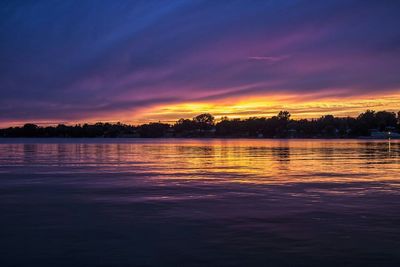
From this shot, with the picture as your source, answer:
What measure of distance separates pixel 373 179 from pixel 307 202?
36.6 feet

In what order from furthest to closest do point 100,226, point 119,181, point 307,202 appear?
point 119,181, point 307,202, point 100,226

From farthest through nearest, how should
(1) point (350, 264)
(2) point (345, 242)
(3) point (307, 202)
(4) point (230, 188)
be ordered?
(4) point (230, 188) → (3) point (307, 202) → (2) point (345, 242) → (1) point (350, 264)

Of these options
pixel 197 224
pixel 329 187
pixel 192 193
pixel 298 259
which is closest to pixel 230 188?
pixel 192 193

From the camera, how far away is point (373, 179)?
28.1m

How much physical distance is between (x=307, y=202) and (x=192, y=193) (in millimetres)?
5840

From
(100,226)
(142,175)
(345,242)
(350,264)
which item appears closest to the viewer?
(350,264)

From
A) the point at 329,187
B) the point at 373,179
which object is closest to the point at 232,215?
the point at 329,187

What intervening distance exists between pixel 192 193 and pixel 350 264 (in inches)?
480

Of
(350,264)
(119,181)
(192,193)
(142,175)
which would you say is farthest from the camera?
(142,175)

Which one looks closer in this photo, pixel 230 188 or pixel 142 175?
pixel 230 188

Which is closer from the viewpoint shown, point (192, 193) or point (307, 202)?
point (307, 202)

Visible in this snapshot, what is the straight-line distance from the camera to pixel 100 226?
46.7ft

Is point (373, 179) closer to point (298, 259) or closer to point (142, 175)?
point (142, 175)

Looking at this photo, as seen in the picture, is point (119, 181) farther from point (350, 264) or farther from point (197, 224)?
point (350, 264)
